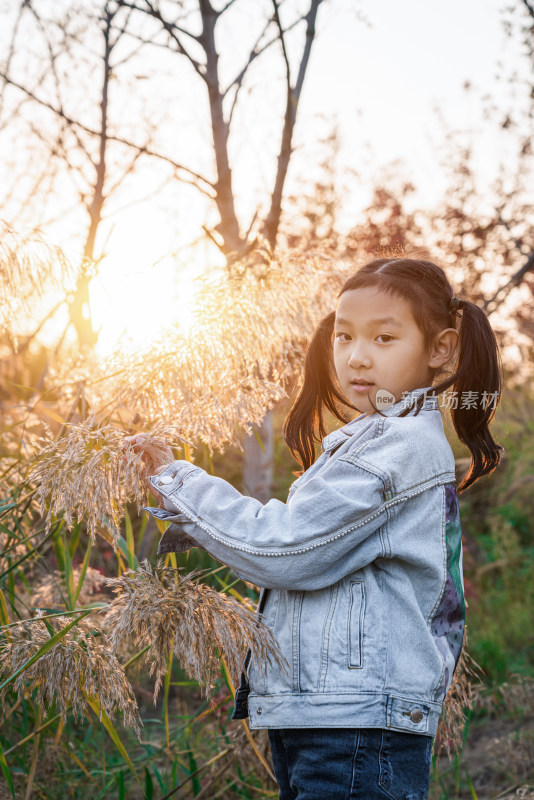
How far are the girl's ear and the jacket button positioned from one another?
70 cm

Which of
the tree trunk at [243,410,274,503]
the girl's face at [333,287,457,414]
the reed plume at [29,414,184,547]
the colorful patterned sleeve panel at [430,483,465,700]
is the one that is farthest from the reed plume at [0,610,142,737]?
the tree trunk at [243,410,274,503]

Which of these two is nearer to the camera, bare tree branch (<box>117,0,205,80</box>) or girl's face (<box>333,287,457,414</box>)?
girl's face (<box>333,287,457,414</box>)

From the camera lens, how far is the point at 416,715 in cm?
134

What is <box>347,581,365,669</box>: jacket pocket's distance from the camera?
1.34 m

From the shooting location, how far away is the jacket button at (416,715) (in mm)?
1341

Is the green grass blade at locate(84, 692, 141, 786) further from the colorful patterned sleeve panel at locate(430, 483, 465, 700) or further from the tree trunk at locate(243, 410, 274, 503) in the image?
the tree trunk at locate(243, 410, 274, 503)

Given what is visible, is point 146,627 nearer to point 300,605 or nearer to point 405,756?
point 300,605

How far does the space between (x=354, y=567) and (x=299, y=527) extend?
132 millimetres

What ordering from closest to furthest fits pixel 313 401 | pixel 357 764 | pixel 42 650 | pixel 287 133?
pixel 357 764, pixel 42 650, pixel 313 401, pixel 287 133

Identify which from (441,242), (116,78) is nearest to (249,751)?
(116,78)

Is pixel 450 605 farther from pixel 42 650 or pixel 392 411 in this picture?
pixel 42 650

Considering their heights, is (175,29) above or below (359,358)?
above

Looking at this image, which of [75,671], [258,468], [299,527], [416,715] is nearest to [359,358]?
[299,527]

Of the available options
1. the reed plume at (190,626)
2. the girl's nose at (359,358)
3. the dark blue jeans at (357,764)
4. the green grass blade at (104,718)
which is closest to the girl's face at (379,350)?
the girl's nose at (359,358)
